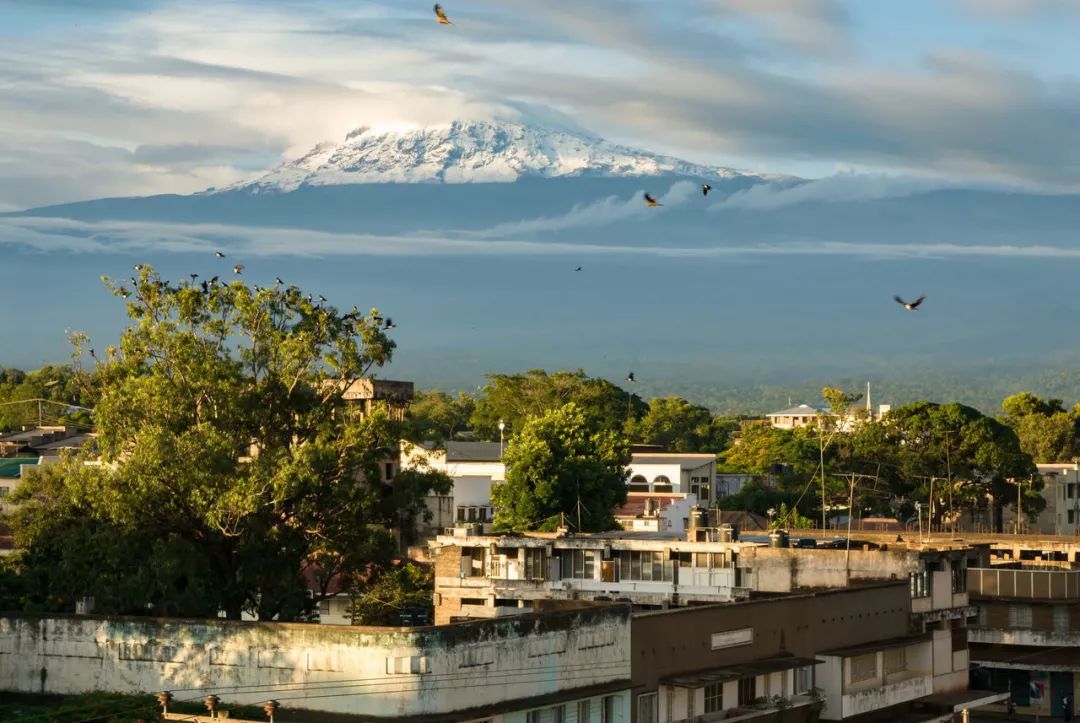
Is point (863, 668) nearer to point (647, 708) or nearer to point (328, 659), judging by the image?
point (647, 708)

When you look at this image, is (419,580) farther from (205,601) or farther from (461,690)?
(461,690)

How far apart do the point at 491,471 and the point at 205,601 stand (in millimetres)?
57903

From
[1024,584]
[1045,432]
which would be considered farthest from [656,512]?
[1045,432]

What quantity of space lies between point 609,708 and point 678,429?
142 m

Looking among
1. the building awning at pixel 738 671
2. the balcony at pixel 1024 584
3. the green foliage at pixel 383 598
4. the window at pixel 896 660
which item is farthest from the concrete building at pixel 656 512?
the building awning at pixel 738 671

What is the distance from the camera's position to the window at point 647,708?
4131cm

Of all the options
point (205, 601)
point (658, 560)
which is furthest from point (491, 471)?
point (205, 601)

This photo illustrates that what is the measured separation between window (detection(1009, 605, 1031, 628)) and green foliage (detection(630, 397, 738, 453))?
338ft

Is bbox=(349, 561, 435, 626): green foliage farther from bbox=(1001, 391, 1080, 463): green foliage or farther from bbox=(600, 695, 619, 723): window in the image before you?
bbox=(1001, 391, 1080, 463): green foliage

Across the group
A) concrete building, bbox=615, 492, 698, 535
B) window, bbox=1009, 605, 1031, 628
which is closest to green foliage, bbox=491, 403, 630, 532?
concrete building, bbox=615, 492, 698, 535

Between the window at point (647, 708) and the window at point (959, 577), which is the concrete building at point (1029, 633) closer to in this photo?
the window at point (959, 577)

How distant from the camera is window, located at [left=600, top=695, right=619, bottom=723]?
131 feet

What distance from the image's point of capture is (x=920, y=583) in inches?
2253

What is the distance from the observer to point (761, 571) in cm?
5888
